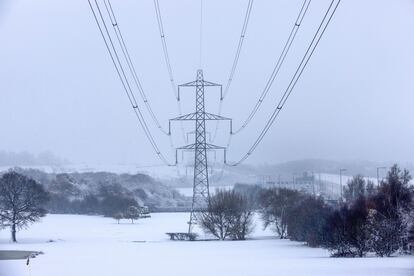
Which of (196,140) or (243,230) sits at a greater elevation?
(196,140)

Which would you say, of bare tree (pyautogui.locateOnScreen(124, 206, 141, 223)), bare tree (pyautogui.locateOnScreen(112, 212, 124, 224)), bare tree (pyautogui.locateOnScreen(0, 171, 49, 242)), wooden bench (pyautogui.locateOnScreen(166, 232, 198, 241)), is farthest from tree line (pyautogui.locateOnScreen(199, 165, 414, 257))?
bare tree (pyautogui.locateOnScreen(112, 212, 124, 224))

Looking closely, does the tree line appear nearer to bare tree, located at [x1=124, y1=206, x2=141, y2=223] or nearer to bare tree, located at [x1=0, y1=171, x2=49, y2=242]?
bare tree, located at [x1=0, y1=171, x2=49, y2=242]

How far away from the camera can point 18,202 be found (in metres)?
65.6

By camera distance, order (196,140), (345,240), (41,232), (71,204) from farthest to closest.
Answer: (71,204) → (41,232) → (196,140) → (345,240)

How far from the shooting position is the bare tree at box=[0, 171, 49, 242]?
212 ft

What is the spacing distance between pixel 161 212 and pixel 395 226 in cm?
8611

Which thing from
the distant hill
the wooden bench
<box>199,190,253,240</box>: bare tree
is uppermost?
the distant hill

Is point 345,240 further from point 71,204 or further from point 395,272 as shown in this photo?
Answer: point 71,204

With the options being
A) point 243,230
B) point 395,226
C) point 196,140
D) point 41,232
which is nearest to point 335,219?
point 395,226

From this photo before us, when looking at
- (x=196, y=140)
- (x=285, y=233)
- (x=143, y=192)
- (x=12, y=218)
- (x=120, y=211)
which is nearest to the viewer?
(x=196, y=140)

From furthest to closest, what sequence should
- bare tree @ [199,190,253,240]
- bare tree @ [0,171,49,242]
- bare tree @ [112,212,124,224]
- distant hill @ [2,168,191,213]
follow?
1. distant hill @ [2,168,191,213]
2. bare tree @ [112,212,124,224]
3. bare tree @ [199,190,253,240]
4. bare tree @ [0,171,49,242]

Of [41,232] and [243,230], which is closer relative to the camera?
[243,230]

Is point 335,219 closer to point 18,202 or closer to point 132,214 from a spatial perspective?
point 18,202

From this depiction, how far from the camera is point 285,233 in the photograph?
68.9m
